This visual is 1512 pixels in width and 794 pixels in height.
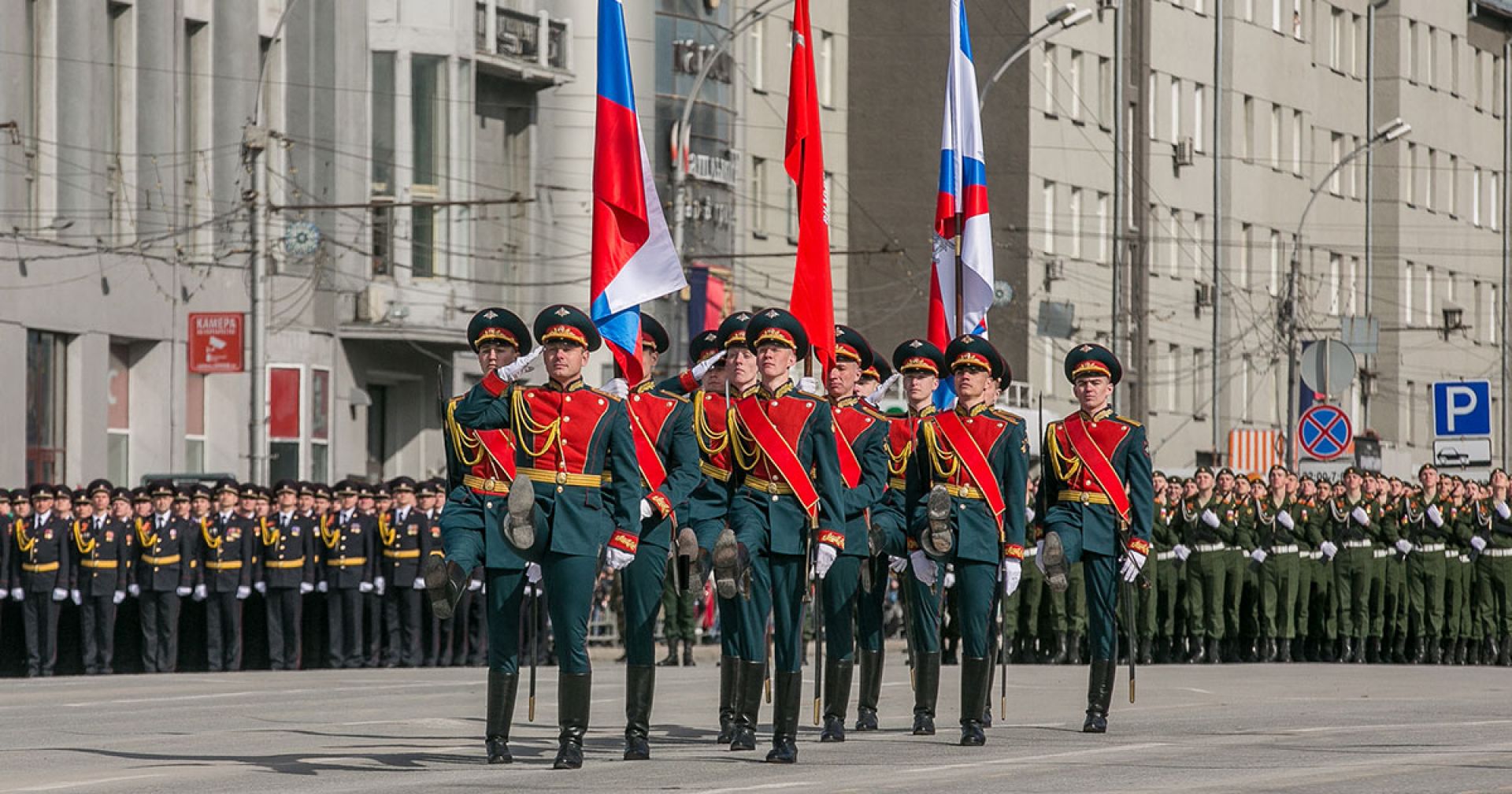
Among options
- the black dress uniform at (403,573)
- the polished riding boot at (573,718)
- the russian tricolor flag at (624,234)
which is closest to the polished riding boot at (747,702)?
the polished riding boot at (573,718)

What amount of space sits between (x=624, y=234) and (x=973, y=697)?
320 cm

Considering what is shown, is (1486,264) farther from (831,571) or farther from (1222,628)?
(831,571)

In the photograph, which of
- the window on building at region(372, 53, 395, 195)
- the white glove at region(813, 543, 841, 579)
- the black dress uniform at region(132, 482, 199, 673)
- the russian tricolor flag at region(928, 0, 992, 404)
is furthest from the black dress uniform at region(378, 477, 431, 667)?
the window on building at region(372, 53, 395, 195)

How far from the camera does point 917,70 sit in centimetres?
6203

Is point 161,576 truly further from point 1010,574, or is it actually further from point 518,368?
point 518,368

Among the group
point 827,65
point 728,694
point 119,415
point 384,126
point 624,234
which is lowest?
→ point 728,694

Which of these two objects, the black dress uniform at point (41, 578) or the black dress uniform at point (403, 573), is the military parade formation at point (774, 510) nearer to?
the black dress uniform at point (403, 573)

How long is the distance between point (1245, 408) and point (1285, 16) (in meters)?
9.69

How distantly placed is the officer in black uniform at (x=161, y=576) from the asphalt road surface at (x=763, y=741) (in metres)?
3.75

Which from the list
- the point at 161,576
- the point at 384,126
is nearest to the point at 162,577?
the point at 161,576

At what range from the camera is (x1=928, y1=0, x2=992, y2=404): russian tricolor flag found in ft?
62.7

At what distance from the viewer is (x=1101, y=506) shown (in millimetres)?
16047

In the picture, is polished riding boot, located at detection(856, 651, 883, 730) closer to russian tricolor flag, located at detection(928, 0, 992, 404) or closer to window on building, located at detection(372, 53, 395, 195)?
russian tricolor flag, located at detection(928, 0, 992, 404)

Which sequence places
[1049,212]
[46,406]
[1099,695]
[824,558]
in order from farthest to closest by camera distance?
[1049,212], [46,406], [1099,695], [824,558]
